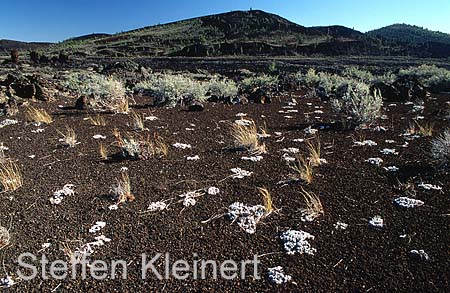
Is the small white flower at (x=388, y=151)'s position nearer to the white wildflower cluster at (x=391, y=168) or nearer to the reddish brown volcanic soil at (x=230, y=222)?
the reddish brown volcanic soil at (x=230, y=222)

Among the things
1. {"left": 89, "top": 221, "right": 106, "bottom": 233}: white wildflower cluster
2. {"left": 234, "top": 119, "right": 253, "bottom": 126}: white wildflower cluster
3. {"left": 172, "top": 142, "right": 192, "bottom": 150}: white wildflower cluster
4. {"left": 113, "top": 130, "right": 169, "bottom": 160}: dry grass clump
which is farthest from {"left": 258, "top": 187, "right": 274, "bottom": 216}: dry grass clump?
{"left": 234, "top": 119, "right": 253, "bottom": 126}: white wildflower cluster

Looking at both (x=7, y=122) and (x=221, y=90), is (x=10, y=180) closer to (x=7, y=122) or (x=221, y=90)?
(x=7, y=122)

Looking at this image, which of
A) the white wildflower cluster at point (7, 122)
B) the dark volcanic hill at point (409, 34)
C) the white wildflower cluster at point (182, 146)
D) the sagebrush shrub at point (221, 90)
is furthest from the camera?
the dark volcanic hill at point (409, 34)

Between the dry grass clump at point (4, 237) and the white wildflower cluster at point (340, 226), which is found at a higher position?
the dry grass clump at point (4, 237)

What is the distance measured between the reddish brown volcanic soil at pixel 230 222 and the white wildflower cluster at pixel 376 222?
0.05 meters

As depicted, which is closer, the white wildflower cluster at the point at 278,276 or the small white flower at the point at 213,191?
the white wildflower cluster at the point at 278,276

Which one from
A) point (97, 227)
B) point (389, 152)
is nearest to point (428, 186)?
point (389, 152)

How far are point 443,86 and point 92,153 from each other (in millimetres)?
13137

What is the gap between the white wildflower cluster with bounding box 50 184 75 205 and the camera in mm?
4788

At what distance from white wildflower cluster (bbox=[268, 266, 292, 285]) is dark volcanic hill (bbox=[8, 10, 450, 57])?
4763 cm

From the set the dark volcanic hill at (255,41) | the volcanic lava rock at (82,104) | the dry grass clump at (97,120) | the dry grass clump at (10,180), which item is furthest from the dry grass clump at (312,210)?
the dark volcanic hill at (255,41)

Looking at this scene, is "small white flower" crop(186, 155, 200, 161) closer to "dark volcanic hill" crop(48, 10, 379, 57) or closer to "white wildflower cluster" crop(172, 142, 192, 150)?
"white wildflower cluster" crop(172, 142, 192, 150)

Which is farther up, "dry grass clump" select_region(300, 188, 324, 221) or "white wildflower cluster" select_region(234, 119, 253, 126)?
"white wildflower cluster" select_region(234, 119, 253, 126)

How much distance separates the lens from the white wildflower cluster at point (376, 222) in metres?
4.10
